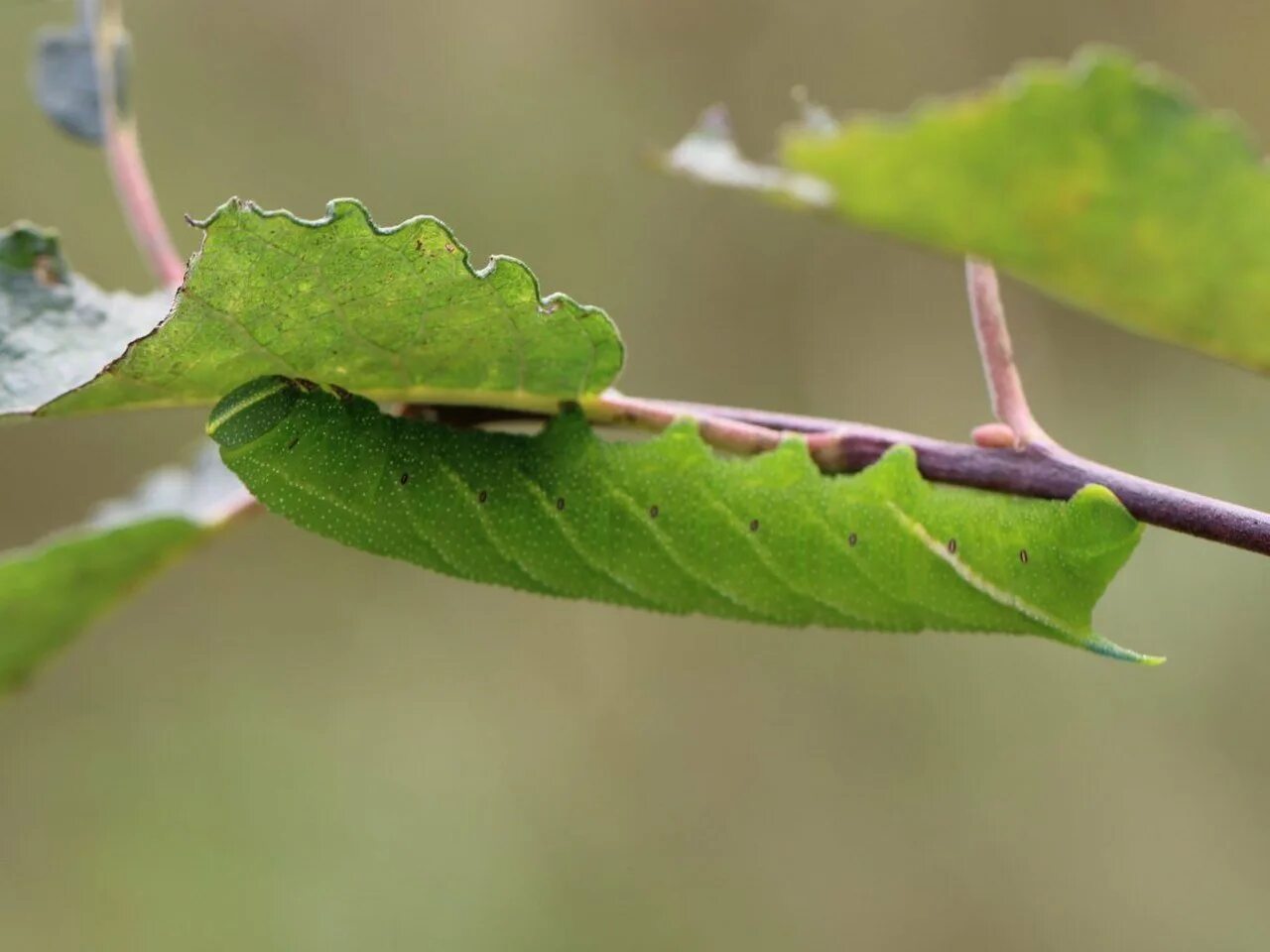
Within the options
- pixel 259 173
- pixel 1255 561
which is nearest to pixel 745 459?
pixel 1255 561

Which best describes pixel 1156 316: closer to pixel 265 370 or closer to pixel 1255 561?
pixel 265 370

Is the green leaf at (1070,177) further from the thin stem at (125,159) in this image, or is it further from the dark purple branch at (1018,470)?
the thin stem at (125,159)

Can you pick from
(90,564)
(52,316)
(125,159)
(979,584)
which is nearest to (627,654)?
(90,564)

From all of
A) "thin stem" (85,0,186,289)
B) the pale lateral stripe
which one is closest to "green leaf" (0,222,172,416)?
"thin stem" (85,0,186,289)

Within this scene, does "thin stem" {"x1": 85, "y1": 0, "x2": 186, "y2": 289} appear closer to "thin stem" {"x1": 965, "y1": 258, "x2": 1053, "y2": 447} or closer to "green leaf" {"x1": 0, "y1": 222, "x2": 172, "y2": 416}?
"green leaf" {"x1": 0, "y1": 222, "x2": 172, "y2": 416}

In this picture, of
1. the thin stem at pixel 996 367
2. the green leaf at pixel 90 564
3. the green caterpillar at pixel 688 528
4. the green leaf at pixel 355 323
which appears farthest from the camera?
the green leaf at pixel 90 564

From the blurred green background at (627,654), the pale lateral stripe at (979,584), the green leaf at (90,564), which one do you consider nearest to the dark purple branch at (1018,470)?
the pale lateral stripe at (979,584)

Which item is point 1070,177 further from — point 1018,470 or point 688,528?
point 688,528
